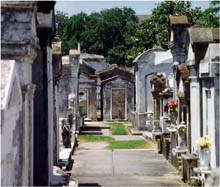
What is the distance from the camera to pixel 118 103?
136ft

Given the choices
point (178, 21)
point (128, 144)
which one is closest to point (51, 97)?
point (178, 21)

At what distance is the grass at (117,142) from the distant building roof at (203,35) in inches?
399

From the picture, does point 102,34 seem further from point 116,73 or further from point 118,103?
point 118,103

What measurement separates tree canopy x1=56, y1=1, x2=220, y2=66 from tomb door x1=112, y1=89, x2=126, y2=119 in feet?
18.4

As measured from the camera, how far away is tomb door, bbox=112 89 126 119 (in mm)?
41291

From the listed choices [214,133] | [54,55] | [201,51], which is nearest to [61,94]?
[54,55]

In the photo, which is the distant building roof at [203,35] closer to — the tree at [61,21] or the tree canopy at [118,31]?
the tree canopy at [118,31]

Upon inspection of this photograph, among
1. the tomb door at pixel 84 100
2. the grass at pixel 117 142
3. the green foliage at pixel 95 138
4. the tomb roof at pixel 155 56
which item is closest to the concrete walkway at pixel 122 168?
the grass at pixel 117 142

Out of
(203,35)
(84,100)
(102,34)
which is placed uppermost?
(102,34)

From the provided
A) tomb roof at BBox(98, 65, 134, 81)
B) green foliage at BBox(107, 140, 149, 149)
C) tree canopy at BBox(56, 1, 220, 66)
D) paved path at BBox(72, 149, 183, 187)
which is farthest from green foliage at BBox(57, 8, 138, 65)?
paved path at BBox(72, 149, 183, 187)

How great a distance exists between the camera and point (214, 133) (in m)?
10.9

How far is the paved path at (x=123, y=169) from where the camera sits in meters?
14.8

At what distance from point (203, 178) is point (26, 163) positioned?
502 cm

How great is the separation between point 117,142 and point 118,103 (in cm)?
1625
